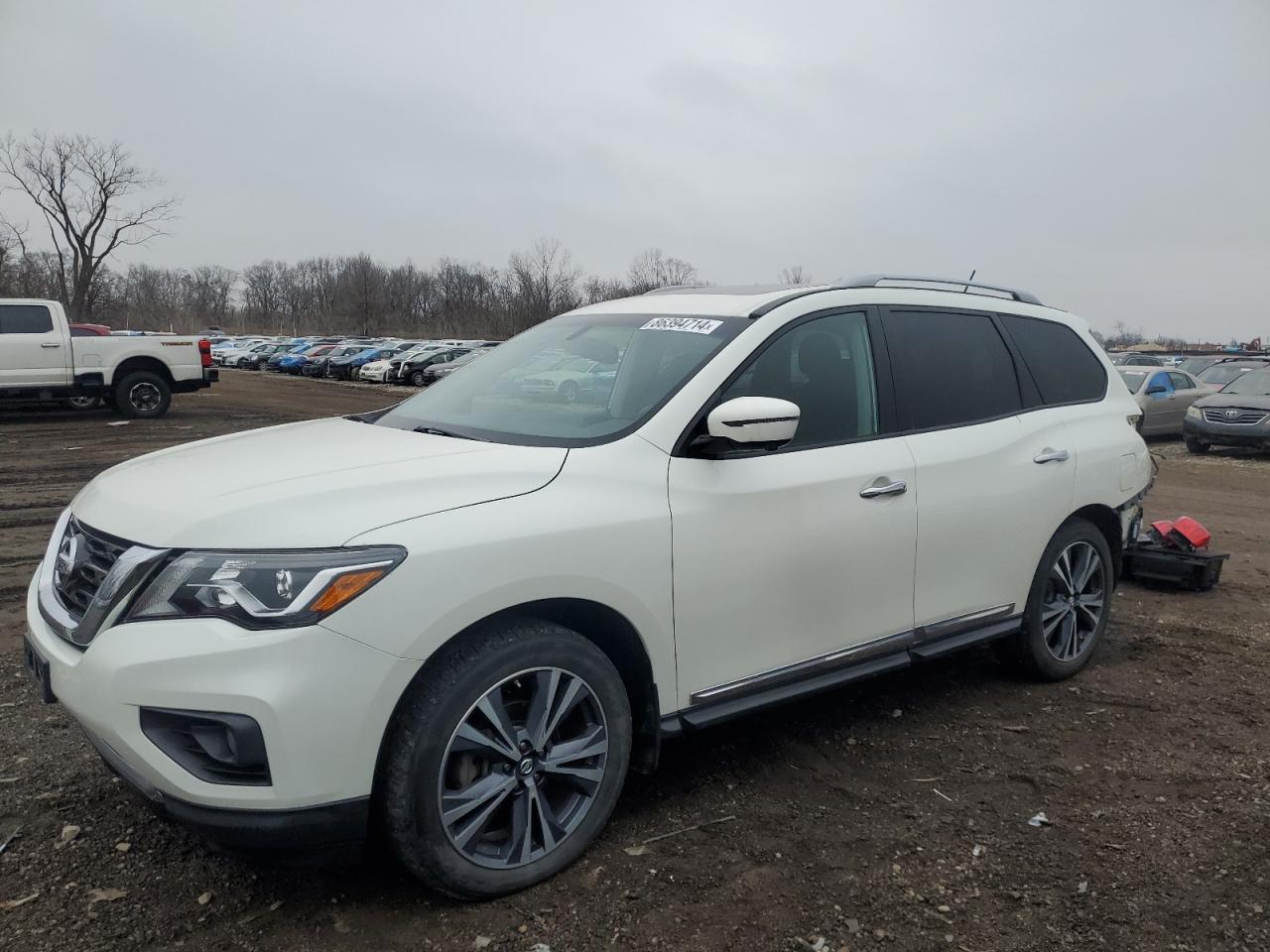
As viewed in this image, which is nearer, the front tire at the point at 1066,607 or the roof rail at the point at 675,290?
the roof rail at the point at 675,290

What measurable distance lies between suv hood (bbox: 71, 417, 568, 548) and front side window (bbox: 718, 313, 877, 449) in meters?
0.92

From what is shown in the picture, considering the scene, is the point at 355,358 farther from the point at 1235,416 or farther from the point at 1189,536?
the point at 1189,536

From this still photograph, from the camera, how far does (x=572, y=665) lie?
2.88 metres

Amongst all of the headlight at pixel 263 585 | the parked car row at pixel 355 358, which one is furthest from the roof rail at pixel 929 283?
the parked car row at pixel 355 358

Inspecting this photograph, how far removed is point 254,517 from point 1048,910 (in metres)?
2.55

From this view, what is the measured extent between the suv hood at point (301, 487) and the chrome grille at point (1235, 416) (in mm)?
16521

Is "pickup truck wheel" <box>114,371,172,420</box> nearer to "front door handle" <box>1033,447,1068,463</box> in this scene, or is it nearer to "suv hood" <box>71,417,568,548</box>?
"suv hood" <box>71,417,568,548</box>

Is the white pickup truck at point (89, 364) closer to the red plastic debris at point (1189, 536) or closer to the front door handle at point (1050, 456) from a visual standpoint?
the red plastic debris at point (1189, 536)

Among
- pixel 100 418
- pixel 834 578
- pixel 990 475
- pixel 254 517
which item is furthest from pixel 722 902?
pixel 100 418

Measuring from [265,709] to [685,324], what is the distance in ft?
6.92

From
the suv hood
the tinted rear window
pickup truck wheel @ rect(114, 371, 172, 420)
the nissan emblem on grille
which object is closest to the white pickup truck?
pickup truck wheel @ rect(114, 371, 172, 420)

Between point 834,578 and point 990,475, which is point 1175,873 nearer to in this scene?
point 834,578

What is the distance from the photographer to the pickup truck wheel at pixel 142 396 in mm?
17031

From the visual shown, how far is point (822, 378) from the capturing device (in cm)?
375
